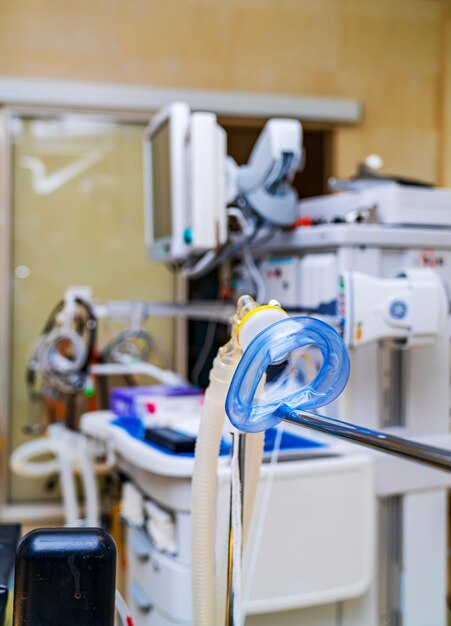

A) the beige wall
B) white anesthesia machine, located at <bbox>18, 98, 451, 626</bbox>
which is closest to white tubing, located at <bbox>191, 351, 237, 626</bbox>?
white anesthesia machine, located at <bbox>18, 98, 451, 626</bbox>

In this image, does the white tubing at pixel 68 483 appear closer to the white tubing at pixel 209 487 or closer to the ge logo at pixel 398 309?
the ge logo at pixel 398 309

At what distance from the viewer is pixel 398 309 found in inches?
87.1

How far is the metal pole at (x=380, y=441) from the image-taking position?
695 millimetres

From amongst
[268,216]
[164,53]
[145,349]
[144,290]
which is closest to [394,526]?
[268,216]

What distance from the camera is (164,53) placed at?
443cm

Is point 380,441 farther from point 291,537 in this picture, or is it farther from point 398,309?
point 398,309

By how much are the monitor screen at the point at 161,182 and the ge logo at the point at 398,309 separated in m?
0.93

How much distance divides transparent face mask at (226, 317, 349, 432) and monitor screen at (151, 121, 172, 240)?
6.22ft

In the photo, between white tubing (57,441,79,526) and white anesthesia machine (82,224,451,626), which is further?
white tubing (57,441,79,526)

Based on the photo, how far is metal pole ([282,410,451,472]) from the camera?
27.4 inches

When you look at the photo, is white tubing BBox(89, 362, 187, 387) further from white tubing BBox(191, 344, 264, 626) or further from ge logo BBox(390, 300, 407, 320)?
white tubing BBox(191, 344, 264, 626)

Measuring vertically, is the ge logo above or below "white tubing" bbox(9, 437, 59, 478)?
above

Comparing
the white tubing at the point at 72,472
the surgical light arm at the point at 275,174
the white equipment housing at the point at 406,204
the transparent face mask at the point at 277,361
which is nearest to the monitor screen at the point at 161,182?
the surgical light arm at the point at 275,174

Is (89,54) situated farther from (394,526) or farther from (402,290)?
(394,526)
